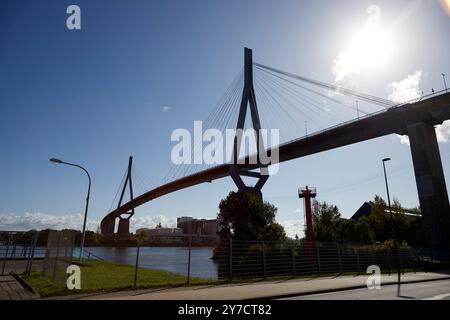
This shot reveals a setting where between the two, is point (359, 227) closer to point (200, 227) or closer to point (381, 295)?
point (381, 295)

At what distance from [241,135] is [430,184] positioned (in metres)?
20.4

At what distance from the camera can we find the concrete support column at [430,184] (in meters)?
Result: 30.9

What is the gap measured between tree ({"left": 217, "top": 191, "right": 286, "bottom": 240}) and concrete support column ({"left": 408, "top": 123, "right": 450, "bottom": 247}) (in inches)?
655

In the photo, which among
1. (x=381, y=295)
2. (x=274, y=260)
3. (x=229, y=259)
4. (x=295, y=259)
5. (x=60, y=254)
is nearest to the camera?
(x=381, y=295)

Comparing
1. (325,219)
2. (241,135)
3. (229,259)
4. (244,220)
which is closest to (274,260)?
(229,259)

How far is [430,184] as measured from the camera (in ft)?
104

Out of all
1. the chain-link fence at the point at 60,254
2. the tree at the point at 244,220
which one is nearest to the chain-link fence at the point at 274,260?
the chain-link fence at the point at 60,254

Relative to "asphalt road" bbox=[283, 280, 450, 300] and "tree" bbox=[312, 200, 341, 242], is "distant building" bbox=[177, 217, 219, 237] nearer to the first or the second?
"tree" bbox=[312, 200, 341, 242]

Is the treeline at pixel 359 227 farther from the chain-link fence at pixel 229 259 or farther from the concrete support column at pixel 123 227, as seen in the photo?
the concrete support column at pixel 123 227

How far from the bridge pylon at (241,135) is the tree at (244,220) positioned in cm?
1057

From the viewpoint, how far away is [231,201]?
82.0ft
